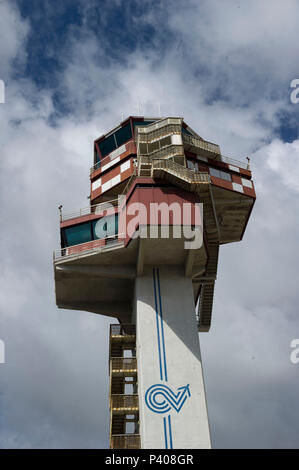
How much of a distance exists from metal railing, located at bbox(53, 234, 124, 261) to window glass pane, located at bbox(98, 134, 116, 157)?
11301mm

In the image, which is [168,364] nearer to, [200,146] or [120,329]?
[120,329]

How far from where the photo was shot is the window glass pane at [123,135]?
4669 cm

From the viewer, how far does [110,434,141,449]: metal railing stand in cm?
3309

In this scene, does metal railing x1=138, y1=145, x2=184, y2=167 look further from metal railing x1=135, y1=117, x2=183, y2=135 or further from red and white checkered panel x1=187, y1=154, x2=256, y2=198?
metal railing x1=135, y1=117, x2=183, y2=135

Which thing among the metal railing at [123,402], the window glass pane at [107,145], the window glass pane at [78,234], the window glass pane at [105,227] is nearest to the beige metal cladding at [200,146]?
the window glass pane at [107,145]

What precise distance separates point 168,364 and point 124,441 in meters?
5.67

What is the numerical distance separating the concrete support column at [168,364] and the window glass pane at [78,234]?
5.68 m

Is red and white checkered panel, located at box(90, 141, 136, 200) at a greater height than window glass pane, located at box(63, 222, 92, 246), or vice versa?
red and white checkered panel, located at box(90, 141, 136, 200)

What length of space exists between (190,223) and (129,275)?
6368 mm

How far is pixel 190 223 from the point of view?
37.1m

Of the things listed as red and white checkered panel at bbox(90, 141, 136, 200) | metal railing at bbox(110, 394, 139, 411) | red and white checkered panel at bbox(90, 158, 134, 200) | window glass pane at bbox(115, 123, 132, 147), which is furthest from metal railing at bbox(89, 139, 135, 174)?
metal railing at bbox(110, 394, 139, 411)

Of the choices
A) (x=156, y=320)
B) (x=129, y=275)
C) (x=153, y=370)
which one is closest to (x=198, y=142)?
(x=129, y=275)

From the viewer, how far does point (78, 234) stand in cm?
4112
